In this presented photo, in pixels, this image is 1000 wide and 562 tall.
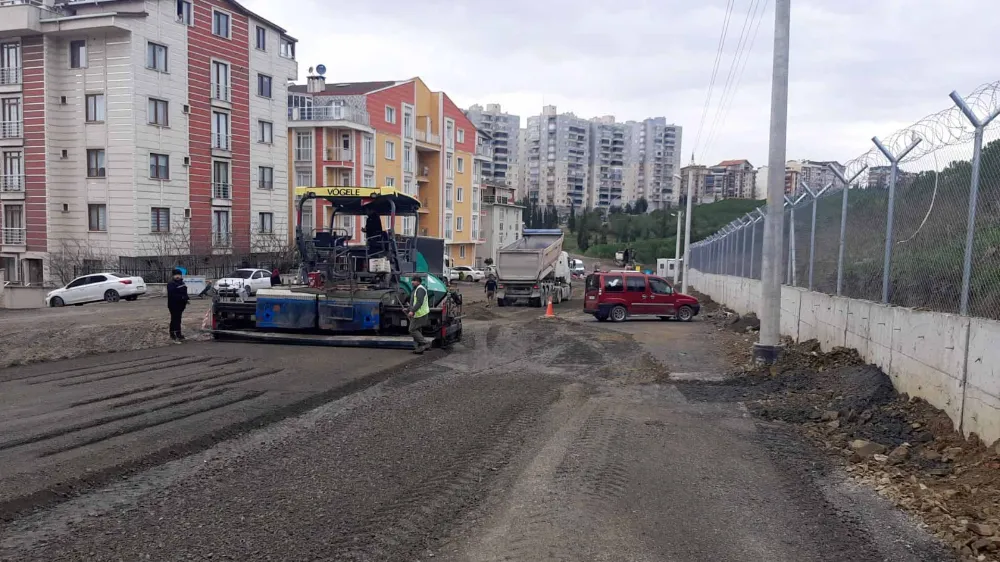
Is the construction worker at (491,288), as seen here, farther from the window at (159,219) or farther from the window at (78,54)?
the window at (78,54)

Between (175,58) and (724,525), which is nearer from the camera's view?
(724,525)

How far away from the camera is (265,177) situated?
46.3 m

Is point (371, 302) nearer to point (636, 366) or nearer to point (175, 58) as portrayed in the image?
point (636, 366)

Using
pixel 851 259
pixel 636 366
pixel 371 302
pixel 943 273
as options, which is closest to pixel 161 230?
pixel 371 302

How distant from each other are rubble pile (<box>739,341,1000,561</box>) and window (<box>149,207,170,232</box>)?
34490mm

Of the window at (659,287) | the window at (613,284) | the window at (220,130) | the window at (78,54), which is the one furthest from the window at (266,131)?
the window at (659,287)

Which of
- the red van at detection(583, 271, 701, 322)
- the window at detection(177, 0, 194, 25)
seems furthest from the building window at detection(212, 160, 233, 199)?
the red van at detection(583, 271, 701, 322)

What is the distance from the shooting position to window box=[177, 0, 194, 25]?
39.2 metres

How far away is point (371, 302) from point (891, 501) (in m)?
10.0

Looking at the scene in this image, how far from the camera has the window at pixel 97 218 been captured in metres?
37.9

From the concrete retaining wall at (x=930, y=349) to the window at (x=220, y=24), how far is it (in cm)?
3789

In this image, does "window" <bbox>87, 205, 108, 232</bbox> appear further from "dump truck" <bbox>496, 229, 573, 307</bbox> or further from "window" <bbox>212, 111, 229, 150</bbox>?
"dump truck" <bbox>496, 229, 573, 307</bbox>

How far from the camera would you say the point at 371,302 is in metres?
14.3

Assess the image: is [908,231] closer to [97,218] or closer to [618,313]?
[618,313]
